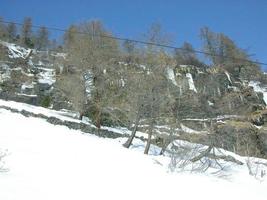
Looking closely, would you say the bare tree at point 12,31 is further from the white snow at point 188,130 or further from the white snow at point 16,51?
the white snow at point 188,130

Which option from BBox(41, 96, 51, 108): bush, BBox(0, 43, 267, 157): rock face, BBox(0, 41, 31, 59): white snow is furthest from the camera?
BBox(0, 41, 31, 59): white snow

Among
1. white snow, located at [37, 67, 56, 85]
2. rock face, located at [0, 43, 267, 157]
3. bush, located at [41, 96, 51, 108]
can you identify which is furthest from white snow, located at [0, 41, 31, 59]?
bush, located at [41, 96, 51, 108]

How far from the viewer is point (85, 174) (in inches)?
615

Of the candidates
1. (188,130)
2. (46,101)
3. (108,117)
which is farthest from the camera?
(46,101)

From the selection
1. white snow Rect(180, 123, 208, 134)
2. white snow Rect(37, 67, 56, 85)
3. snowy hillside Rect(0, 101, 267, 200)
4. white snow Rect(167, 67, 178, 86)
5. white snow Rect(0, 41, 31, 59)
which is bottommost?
snowy hillside Rect(0, 101, 267, 200)

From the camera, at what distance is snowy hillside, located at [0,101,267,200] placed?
12922 mm

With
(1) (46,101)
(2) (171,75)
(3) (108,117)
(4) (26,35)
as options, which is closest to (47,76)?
(1) (46,101)

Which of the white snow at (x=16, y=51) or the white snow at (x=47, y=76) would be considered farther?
the white snow at (x=16, y=51)

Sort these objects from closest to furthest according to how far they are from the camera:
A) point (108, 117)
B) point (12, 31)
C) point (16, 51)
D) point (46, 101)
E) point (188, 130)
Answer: point (188, 130), point (108, 117), point (46, 101), point (16, 51), point (12, 31)

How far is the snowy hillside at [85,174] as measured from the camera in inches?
509

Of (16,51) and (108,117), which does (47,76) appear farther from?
(108,117)

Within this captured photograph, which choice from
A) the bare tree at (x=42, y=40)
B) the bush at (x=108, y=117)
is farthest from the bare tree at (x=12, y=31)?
the bush at (x=108, y=117)

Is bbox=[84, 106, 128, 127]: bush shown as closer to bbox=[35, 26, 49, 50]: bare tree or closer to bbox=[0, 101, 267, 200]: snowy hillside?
bbox=[0, 101, 267, 200]: snowy hillside

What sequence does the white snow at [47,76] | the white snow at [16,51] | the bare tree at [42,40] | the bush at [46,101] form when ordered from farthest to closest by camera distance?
1. the bare tree at [42,40]
2. the white snow at [16,51]
3. the white snow at [47,76]
4. the bush at [46,101]
